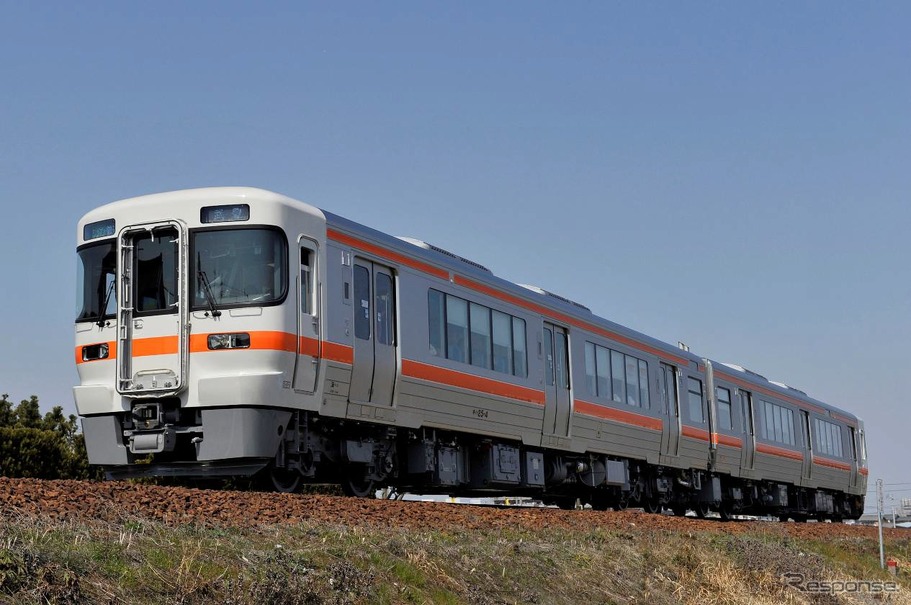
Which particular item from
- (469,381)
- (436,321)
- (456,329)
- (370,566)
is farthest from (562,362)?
(370,566)

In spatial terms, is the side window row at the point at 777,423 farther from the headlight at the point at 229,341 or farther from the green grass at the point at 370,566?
the headlight at the point at 229,341

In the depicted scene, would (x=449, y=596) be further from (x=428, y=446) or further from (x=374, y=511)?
(x=428, y=446)

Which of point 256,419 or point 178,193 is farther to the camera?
point 178,193

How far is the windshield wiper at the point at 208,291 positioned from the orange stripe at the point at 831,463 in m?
22.0

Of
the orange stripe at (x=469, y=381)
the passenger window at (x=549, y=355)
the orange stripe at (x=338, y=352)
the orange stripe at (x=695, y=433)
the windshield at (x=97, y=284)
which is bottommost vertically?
the orange stripe at (x=695, y=433)

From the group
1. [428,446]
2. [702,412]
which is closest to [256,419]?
[428,446]

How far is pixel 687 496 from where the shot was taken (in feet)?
75.8

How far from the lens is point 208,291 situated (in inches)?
444

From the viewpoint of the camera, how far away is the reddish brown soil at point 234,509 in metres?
7.68

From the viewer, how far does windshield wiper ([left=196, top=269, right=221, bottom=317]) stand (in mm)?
11219

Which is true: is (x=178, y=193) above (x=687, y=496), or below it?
above

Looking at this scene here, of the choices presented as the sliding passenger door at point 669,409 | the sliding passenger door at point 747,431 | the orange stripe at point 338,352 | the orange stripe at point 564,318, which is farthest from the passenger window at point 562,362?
the sliding passenger door at point 747,431

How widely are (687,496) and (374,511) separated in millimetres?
13703

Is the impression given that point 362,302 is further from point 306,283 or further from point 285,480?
point 285,480
